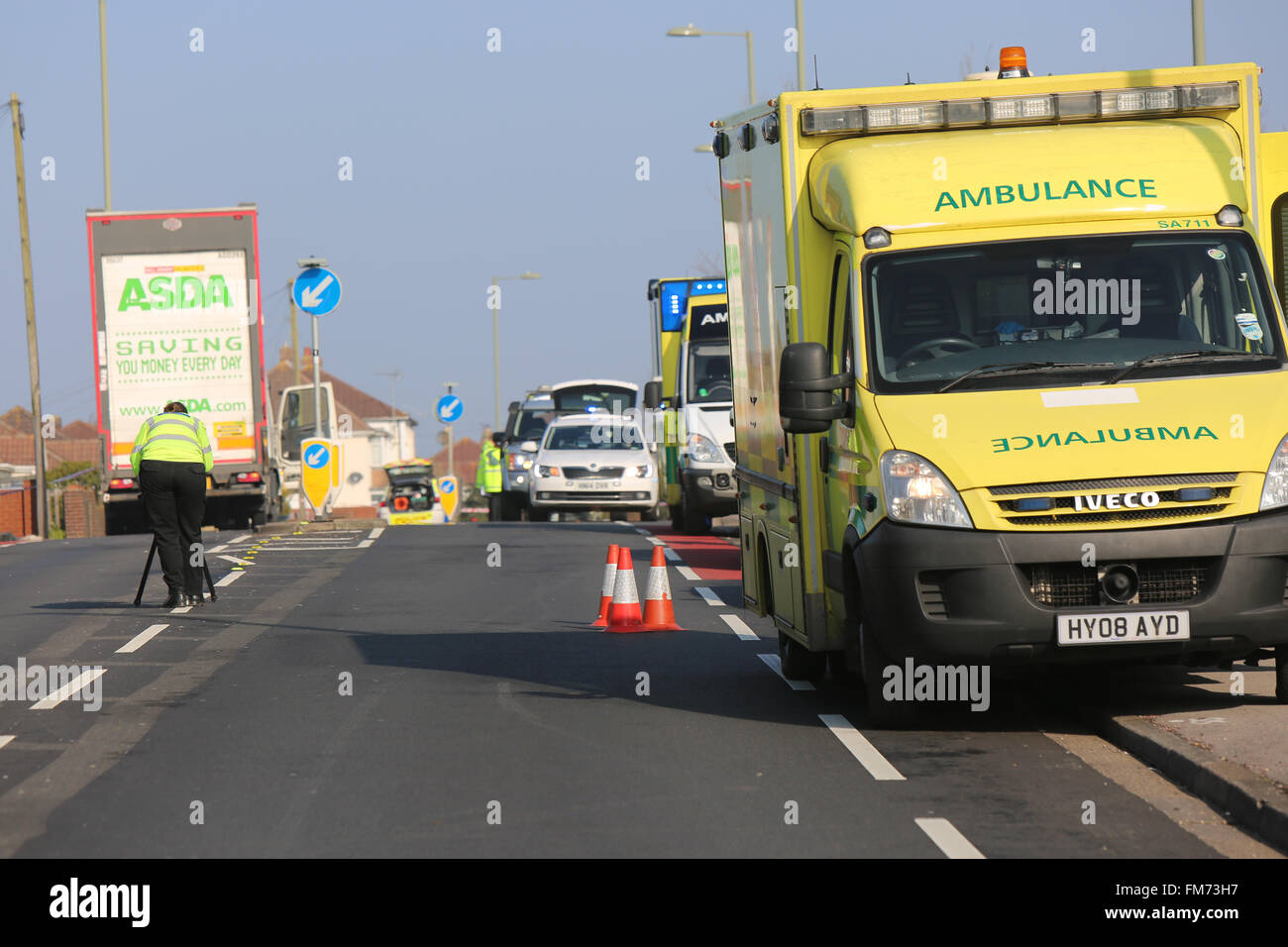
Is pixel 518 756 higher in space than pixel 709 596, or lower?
higher

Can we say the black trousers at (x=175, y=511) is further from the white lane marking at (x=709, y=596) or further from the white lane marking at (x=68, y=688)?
the white lane marking at (x=709, y=596)

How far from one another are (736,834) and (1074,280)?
365cm

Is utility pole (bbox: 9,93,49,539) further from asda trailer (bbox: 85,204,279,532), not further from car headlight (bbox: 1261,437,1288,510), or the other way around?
car headlight (bbox: 1261,437,1288,510)

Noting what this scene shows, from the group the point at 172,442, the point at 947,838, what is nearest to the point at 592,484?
the point at 172,442

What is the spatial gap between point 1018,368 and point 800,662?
2.72 meters

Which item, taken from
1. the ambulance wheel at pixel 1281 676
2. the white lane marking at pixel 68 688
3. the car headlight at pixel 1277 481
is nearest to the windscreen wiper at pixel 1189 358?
the car headlight at pixel 1277 481

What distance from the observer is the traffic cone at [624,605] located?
1429 centimetres

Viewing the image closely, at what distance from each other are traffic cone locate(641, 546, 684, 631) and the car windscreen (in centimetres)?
1628

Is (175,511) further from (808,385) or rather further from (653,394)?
(653,394)

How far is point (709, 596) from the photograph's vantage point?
1692cm

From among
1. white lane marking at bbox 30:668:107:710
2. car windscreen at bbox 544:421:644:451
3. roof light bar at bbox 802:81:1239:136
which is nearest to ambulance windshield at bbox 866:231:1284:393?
roof light bar at bbox 802:81:1239:136
